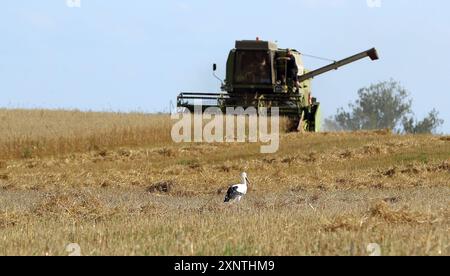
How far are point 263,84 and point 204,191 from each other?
54.3ft

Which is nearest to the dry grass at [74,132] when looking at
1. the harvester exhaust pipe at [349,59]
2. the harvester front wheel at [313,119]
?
the harvester front wheel at [313,119]

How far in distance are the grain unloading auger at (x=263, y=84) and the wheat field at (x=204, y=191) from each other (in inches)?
98.3

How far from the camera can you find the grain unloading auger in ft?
116

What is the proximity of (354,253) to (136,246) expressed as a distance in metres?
1.94

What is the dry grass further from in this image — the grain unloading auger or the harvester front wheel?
the harvester front wheel

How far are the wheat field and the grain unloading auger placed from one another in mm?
2498

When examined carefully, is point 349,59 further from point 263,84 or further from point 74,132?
point 74,132

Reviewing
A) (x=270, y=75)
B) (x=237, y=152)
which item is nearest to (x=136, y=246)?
(x=237, y=152)

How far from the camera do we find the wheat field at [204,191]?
28.9ft

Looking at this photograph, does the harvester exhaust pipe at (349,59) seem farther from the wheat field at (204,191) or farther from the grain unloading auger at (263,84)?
the wheat field at (204,191)

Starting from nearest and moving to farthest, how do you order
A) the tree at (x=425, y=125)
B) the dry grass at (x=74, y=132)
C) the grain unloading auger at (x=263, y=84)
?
the dry grass at (x=74, y=132) → the grain unloading auger at (x=263, y=84) → the tree at (x=425, y=125)

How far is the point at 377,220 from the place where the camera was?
10.2 meters

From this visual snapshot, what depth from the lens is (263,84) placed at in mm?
35594

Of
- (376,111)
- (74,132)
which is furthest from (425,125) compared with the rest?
(74,132)
